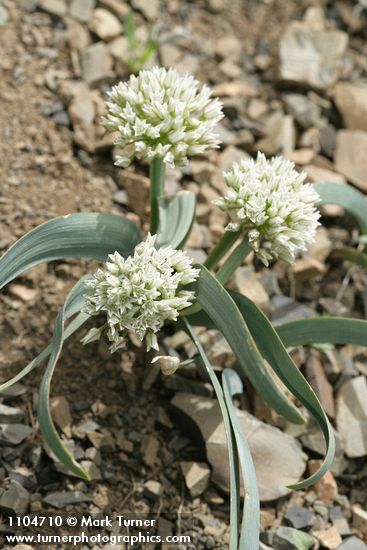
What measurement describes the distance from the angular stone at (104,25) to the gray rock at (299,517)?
2.71m

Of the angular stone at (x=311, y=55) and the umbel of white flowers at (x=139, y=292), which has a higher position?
the angular stone at (x=311, y=55)

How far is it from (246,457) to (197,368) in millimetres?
646

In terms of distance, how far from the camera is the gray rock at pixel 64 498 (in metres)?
2.48

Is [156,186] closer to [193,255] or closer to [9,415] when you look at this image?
[193,255]

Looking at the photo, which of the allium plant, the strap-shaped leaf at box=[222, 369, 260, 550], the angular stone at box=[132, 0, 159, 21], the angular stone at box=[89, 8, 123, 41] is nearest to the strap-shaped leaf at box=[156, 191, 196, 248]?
the allium plant

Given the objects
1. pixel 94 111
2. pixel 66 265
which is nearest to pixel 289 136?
pixel 94 111

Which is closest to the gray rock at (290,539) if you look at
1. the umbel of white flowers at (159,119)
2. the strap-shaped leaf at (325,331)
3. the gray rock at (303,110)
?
the strap-shaped leaf at (325,331)

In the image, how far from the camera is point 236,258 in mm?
2537

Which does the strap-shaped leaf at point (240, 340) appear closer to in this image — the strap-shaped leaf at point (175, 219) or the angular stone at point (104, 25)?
the strap-shaped leaf at point (175, 219)

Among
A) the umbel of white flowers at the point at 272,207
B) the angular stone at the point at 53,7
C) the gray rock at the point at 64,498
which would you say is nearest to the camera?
the umbel of white flowers at the point at 272,207

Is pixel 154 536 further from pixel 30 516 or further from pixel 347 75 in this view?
pixel 347 75

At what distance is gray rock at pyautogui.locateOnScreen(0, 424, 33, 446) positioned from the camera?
8.38 feet

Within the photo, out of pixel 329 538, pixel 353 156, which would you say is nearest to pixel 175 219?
pixel 329 538

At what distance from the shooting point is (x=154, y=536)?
99.0 inches
